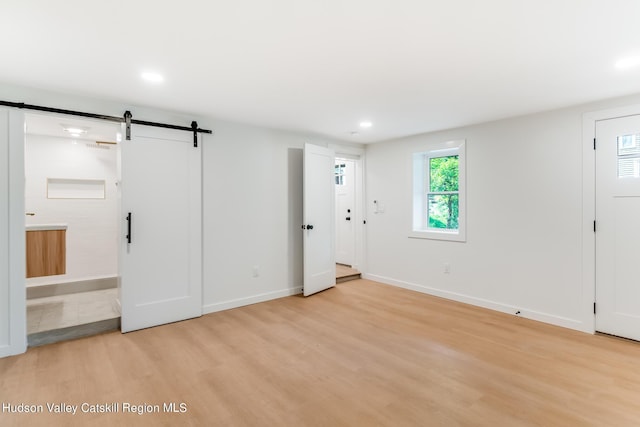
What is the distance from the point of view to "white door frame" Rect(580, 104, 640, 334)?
10.8 ft

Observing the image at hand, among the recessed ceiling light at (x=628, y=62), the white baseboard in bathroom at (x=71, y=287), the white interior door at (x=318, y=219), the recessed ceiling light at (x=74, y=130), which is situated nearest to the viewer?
the recessed ceiling light at (x=628, y=62)

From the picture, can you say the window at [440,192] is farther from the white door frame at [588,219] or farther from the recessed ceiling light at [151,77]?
the recessed ceiling light at [151,77]

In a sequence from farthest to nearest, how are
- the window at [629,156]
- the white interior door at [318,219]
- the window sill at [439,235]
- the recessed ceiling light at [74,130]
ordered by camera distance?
the white interior door at [318,219]
the window sill at [439,235]
the recessed ceiling light at [74,130]
the window at [629,156]

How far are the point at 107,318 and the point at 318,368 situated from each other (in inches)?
93.1

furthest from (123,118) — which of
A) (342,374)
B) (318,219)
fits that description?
(342,374)

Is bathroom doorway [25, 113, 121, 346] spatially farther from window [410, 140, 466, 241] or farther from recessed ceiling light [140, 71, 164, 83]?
window [410, 140, 466, 241]

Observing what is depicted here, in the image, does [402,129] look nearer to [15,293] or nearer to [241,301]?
[241,301]

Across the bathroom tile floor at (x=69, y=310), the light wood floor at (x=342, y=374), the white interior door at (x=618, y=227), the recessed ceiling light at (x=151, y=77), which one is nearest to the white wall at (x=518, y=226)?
the white interior door at (x=618, y=227)

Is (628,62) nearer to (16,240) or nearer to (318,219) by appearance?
(318,219)

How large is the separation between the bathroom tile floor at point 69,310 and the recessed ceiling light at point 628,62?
4.98m

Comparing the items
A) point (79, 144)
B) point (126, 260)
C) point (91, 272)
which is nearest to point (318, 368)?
point (126, 260)

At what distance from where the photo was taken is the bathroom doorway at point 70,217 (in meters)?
3.93

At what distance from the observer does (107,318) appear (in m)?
3.43

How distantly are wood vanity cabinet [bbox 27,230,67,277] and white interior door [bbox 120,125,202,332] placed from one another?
54.6 inches
